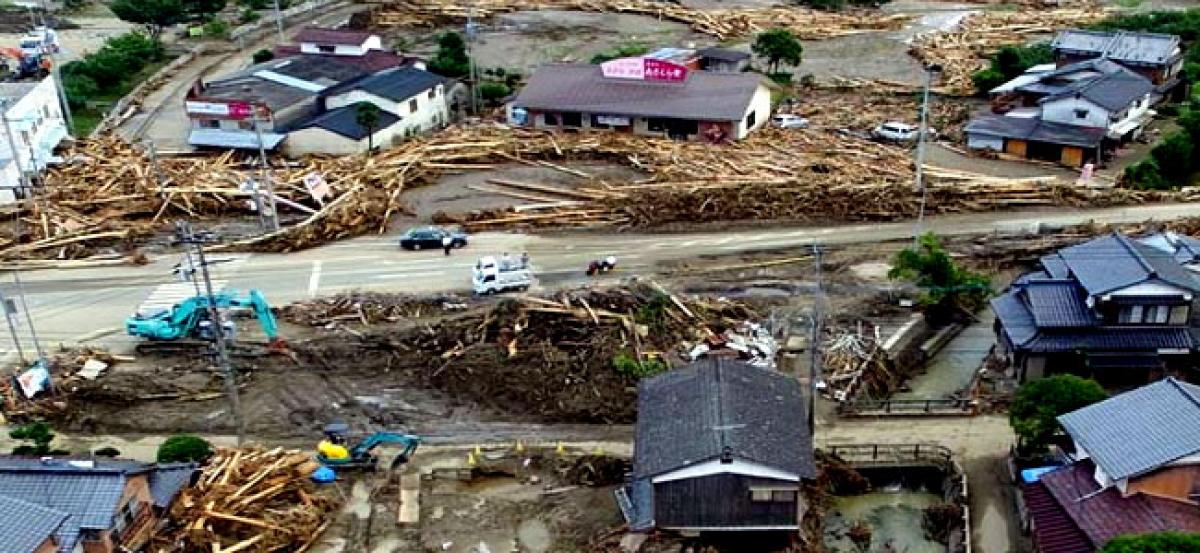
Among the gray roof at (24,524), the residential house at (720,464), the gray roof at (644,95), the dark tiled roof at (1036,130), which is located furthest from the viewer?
the gray roof at (644,95)

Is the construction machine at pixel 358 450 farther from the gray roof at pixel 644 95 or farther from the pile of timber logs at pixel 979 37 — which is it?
the pile of timber logs at pixel 979 37

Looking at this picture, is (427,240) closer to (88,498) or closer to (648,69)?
(88,498)

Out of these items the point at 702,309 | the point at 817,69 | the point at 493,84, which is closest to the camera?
the point at 702,309

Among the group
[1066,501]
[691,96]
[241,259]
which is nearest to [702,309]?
[1066,501]

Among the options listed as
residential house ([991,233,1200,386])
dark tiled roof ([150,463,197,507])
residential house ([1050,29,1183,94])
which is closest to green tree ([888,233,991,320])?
residential house ([991,233,1200,386])

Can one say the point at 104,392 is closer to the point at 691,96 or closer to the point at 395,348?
the point at 395,348

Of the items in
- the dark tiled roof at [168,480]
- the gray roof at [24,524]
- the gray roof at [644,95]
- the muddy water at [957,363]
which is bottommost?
the muddy water at [957,363]

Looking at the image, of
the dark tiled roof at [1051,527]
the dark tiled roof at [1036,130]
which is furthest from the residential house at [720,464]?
the dark tiled roof at [1036,130]
